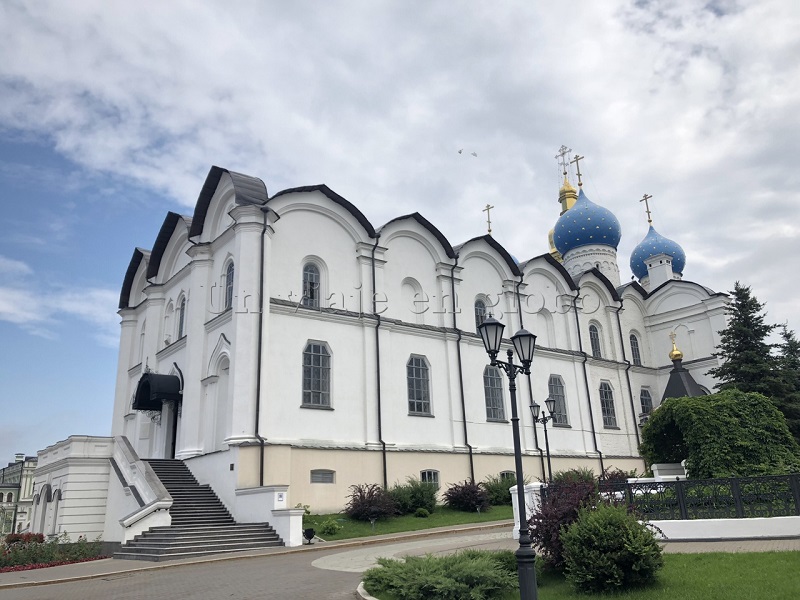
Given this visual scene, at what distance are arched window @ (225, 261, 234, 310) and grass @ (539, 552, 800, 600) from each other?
13957 mm

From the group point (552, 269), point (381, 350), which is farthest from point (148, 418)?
point (552, 269)

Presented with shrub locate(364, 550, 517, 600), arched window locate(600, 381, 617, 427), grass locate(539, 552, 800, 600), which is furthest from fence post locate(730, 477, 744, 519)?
arched window locate(600, 381, 617, 427)

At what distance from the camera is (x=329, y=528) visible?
17203 millimetres

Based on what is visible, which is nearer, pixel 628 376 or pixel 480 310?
pixel 480 310

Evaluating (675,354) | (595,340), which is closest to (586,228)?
(595,340)

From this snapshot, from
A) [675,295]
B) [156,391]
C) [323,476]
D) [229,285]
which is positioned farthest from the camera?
[675,295]

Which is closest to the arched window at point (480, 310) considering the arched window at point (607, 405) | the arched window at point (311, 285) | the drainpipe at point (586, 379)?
the drainpipe at point (586, 379)

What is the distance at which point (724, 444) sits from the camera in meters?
17.4

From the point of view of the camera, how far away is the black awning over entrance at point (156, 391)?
22.1 meters

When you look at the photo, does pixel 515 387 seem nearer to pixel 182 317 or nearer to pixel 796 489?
pixel 796 489

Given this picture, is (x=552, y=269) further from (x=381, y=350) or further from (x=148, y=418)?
(x=148, y=418)

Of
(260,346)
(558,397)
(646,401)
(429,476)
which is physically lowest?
(429,476)

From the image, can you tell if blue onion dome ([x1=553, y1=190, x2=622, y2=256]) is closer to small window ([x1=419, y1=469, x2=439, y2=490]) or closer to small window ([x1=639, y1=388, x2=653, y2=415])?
small window ([x1=639, y1=388, x2=653, y2=415])

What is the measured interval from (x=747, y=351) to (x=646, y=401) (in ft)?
21.1
